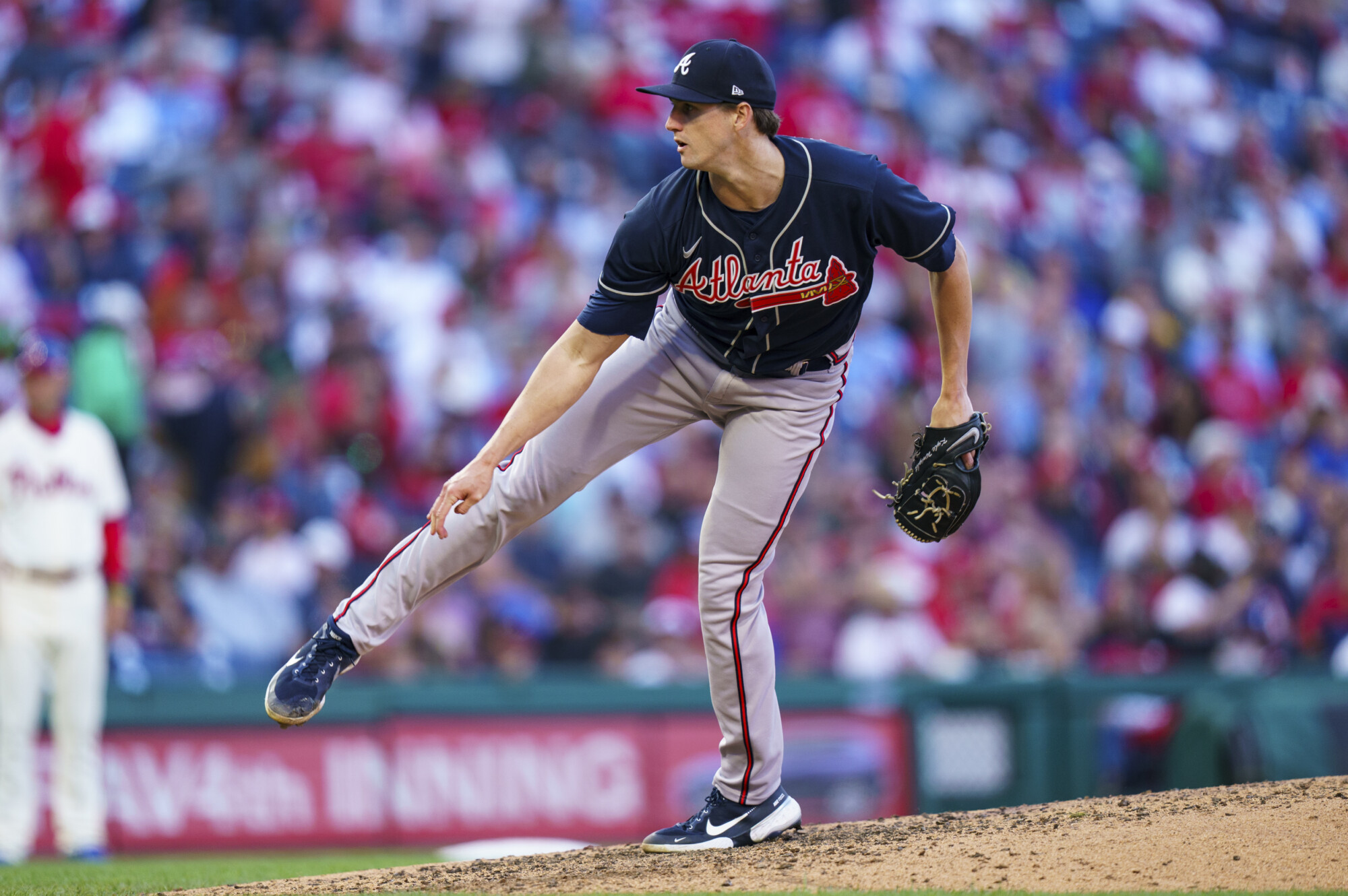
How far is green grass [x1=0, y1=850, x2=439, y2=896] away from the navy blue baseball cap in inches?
106

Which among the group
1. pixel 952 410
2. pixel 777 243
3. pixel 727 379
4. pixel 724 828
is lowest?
pixel 724 828

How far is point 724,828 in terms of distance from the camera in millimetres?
4516

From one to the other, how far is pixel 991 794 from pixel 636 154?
583cm

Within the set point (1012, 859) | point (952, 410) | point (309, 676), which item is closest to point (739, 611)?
point (952, 410)

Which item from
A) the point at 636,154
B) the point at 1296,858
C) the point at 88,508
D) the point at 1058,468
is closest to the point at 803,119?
the point at 636,154

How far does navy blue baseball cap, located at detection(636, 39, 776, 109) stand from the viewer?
394 centimetres

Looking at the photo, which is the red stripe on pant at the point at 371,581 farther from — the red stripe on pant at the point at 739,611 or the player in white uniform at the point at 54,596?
the player in white uniform at the point at 54,596

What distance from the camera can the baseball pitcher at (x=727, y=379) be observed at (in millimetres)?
4086

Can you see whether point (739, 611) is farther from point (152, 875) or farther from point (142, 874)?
point (142, 874)

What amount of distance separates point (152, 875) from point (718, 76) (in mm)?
3353

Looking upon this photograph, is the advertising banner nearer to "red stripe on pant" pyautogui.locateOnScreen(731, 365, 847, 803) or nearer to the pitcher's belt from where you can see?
the pitcher's belt

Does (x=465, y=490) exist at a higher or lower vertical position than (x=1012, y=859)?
higher

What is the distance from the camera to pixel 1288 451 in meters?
11.0

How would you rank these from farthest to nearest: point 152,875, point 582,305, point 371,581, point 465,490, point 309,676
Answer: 1. point 582,305
2. point 152,875
3. point 371,581
4. point 309,676
5. point 465,490
